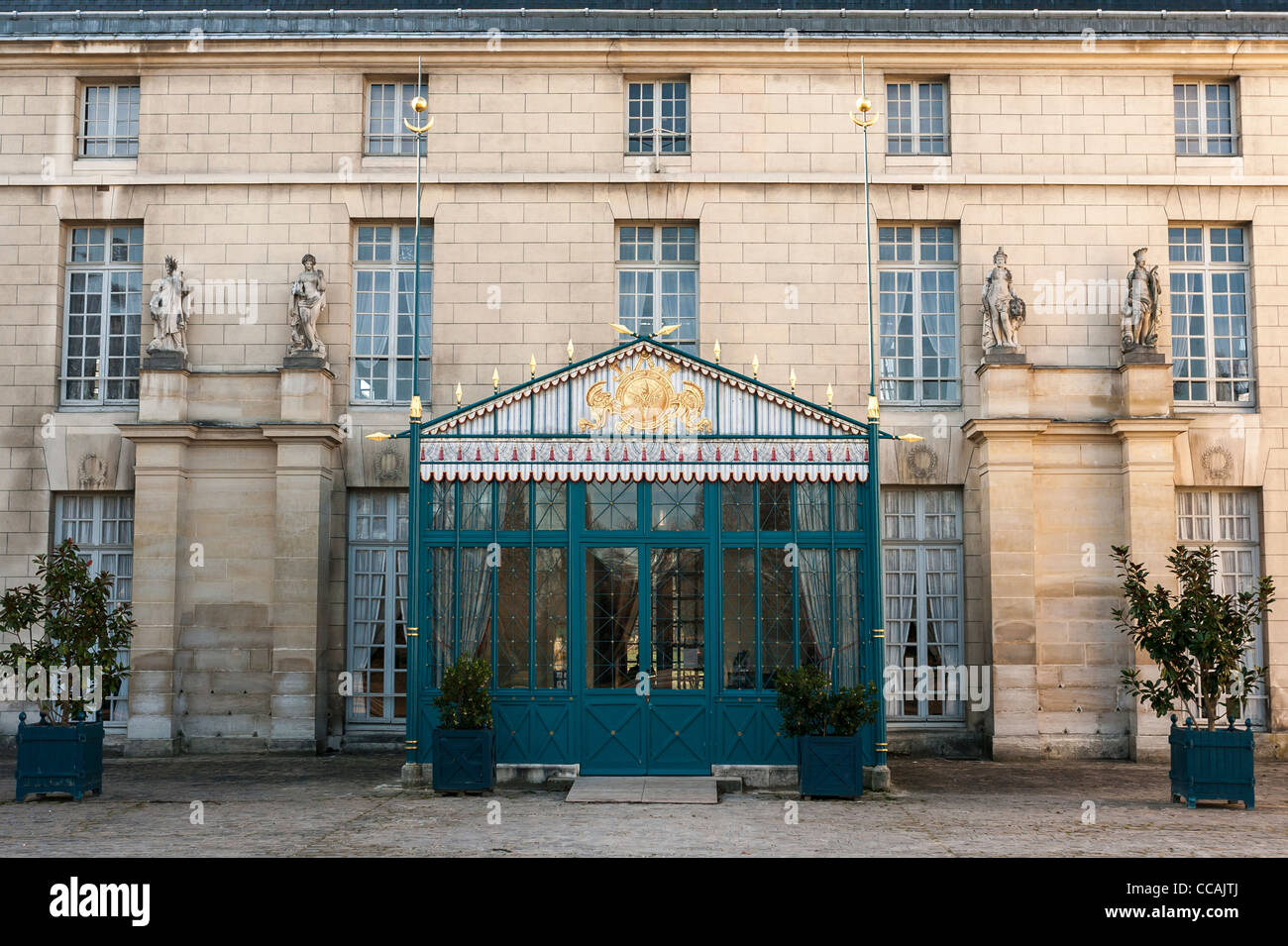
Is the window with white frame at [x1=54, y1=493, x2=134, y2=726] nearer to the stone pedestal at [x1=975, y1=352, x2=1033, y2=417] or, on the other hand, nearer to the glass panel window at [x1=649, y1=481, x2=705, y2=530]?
the glass panel window at [x1=649, y1=481, x2=705, y2=530]

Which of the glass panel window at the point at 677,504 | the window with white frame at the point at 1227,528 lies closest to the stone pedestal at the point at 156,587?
the glass panel window at the point at 677,504

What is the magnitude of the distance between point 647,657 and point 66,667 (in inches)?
240

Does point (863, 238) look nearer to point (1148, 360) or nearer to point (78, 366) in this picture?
point (1148, 360)

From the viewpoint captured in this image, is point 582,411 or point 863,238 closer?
point 582,411

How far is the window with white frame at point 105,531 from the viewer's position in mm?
17906

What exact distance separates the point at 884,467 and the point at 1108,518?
3.04 meters

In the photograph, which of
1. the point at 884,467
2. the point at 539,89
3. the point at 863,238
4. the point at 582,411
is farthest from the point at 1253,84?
the point at 582,411

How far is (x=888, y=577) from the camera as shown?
17891 millimetres

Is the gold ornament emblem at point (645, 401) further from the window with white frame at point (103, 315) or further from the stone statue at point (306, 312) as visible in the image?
the window with white frame at point (103, 315)

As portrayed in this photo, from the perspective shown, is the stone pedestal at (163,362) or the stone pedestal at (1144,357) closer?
the stone pedestal at (1144,357)

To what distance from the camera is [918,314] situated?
18.3 metres

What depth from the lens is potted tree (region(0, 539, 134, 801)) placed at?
514 inches

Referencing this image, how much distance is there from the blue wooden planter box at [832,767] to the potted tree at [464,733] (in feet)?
10.9

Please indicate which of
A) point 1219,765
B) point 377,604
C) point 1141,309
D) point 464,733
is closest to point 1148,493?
point 1141,309
